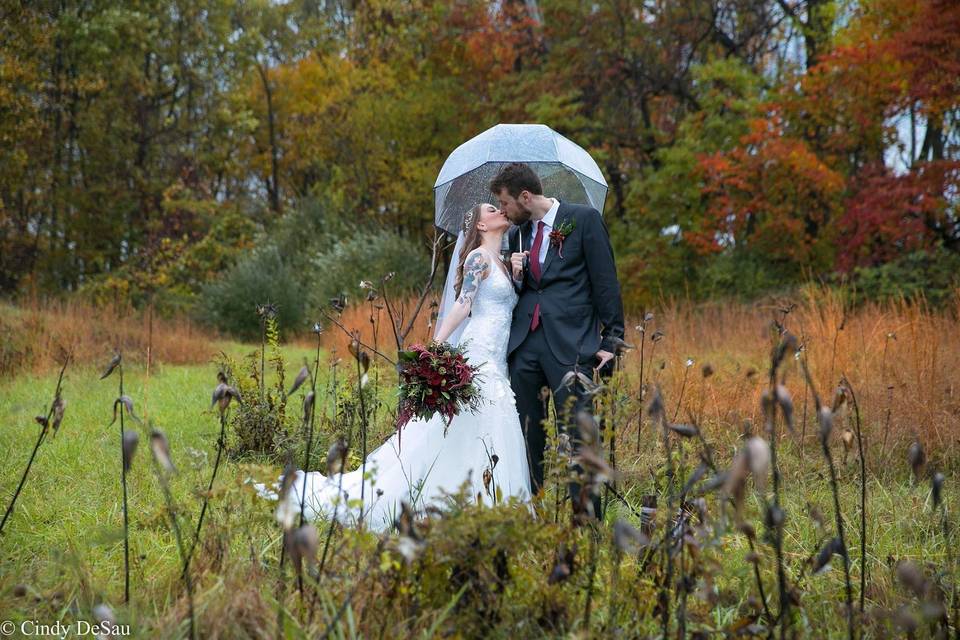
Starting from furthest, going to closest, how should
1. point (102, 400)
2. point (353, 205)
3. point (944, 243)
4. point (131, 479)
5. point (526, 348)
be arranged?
point (353, 205) → point (944, 243) → point (102, 400) → point (131, 479) → point (526, 348)

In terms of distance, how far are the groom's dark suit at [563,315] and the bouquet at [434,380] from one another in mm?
329

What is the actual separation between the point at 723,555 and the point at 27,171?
22.7 m

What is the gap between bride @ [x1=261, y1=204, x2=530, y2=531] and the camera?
13.7 feet

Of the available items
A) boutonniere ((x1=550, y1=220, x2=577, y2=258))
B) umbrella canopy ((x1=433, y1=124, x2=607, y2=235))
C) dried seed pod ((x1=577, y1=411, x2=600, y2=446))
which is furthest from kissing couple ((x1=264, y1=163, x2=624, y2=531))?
dried seed pod ((x1=577, y1=411, x2=600, y2=446))

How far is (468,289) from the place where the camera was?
4.32m

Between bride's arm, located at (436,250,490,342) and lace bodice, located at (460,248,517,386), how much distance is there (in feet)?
0.11

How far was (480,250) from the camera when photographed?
4367 millimetres

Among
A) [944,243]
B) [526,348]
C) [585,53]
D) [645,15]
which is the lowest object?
[526,348]

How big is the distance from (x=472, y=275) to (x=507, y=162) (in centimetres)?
107

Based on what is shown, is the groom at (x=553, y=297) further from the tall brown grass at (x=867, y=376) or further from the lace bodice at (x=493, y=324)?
the tall brown grass at (x=867, y=376)

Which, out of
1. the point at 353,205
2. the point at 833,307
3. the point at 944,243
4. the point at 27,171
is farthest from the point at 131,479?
the point at 27,171

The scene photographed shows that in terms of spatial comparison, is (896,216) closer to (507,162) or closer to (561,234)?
(507,162)

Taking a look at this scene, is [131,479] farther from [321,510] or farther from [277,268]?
[277,268]

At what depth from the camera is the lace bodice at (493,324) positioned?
4.29 metres
